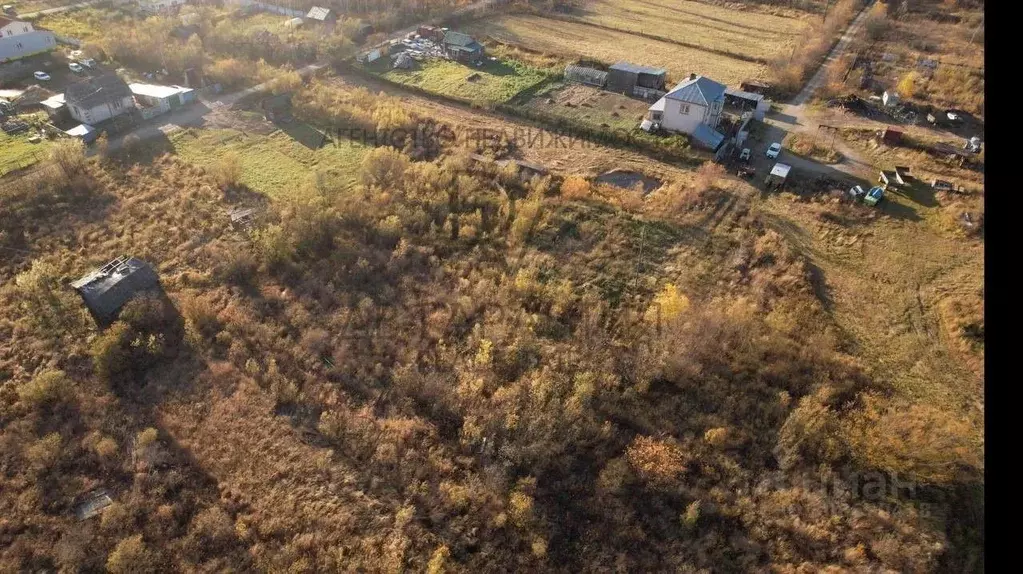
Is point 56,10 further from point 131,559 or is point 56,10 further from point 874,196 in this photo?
point 874,196

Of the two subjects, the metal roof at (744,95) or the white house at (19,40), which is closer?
the metal roof at (744,95)

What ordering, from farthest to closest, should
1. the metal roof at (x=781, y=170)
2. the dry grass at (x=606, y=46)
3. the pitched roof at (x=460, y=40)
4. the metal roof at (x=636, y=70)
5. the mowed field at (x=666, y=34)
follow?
the mowed field at (x=666, y=34)
the pitched roof at (x=460, y=40)
the dry grass at (x=606, y=46)
the metal roof at (x=636, y=70)
the metal roof at (x=781, y=170)

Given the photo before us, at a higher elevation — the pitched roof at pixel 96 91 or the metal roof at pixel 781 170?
the pitched roof at pixel 96 91

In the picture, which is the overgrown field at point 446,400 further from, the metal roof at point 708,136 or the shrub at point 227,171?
the metal roof at point 708,136

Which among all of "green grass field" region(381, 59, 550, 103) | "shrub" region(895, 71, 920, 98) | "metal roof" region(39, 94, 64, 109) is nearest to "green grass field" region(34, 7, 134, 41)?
"metal roof" region(39, 94, 64, 109)

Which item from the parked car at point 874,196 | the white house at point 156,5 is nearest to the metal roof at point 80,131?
the white house at point 156,5

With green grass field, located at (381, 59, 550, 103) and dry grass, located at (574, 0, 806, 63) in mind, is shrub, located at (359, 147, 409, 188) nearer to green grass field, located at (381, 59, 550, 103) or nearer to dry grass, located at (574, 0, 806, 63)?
green grass field, located at (381, 59, 550, 103)
